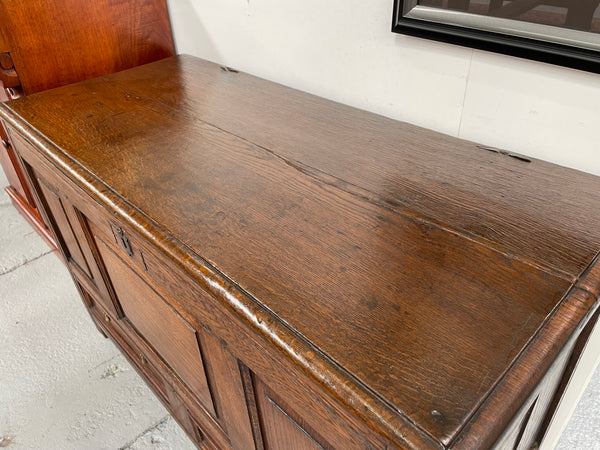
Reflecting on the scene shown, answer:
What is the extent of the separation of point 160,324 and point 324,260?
566 mm

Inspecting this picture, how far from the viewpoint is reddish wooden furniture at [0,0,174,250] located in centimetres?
140

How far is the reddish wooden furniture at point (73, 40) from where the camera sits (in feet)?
4.60

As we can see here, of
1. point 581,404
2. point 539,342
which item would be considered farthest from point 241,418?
point 581,404

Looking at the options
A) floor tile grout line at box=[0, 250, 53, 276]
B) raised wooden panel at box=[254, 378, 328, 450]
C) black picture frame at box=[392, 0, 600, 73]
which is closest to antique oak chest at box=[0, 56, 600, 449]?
raised wooden panel at box=[254, 378, 328, 450]

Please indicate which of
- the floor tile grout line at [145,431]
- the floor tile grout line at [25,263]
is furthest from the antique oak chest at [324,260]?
the floor tile grout line at [25,263]

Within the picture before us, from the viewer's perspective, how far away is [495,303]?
23.6 inches

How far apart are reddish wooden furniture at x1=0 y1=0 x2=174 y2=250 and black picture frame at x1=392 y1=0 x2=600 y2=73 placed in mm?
1031

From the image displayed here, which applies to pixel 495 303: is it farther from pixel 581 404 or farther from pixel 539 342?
pixel 581 404

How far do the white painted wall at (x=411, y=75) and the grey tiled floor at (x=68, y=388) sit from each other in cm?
102

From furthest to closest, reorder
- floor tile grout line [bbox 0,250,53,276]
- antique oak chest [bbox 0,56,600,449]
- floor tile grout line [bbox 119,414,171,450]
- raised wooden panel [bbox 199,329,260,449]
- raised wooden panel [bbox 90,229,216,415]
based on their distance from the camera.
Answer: floor tile grout line [bbox 0,250,53,276] → floor tile grout line [bbox 119,414,171,450] → raised wooden panel [bbox 90,229,216,415] → raised wooden panel [bbox 199,329,260,449] → antique oak chest [bbox 0,56,600,449]

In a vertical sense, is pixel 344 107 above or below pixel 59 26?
below

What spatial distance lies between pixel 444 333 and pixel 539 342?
0.35ft

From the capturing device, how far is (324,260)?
0.69 metres

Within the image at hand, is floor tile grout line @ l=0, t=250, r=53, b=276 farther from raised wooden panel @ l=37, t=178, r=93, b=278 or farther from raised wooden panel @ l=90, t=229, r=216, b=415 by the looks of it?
raised wooden panel @ l=90, t=229, r=216, b=415
